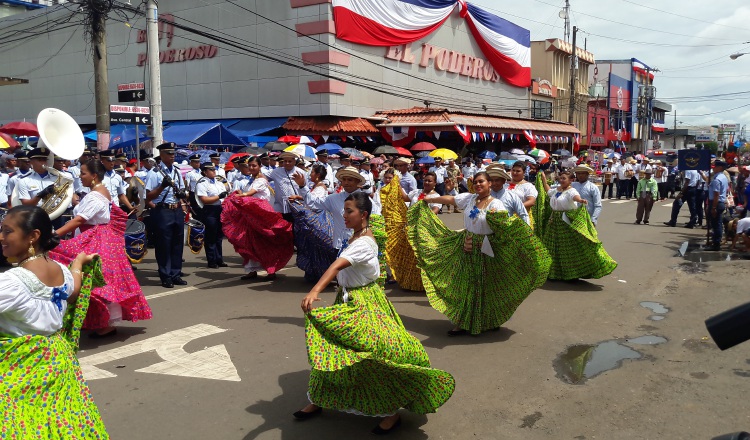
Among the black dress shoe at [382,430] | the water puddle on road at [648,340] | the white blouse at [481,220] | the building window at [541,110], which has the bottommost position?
the black dress shoe at [382,430]

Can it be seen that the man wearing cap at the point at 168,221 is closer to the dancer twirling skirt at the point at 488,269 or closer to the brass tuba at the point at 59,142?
the brass tuba at the point at 59,142

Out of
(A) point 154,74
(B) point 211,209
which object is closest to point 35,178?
(B) point 211,209

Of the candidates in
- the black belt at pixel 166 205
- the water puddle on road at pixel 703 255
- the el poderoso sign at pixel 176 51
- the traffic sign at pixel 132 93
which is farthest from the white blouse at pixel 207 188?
the el poderoso sign at pixel 176 51

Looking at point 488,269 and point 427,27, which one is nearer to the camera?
point 488,269

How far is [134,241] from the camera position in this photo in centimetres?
866

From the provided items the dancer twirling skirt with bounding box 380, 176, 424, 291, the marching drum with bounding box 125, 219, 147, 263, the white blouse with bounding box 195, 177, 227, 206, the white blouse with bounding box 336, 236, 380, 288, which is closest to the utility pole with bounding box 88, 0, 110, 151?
the white blouse with bounding box 195, 177, 227, 206

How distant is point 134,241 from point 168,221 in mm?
635

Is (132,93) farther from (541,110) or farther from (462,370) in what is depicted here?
(541,110)

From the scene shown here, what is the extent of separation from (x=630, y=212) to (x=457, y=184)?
5.89 m

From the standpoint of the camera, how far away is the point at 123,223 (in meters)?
6.70

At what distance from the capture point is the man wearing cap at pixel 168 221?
8383 mm

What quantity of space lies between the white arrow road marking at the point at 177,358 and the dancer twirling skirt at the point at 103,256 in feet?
1.20

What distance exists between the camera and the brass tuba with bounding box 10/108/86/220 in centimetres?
687

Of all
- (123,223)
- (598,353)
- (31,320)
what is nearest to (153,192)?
(123,223)
